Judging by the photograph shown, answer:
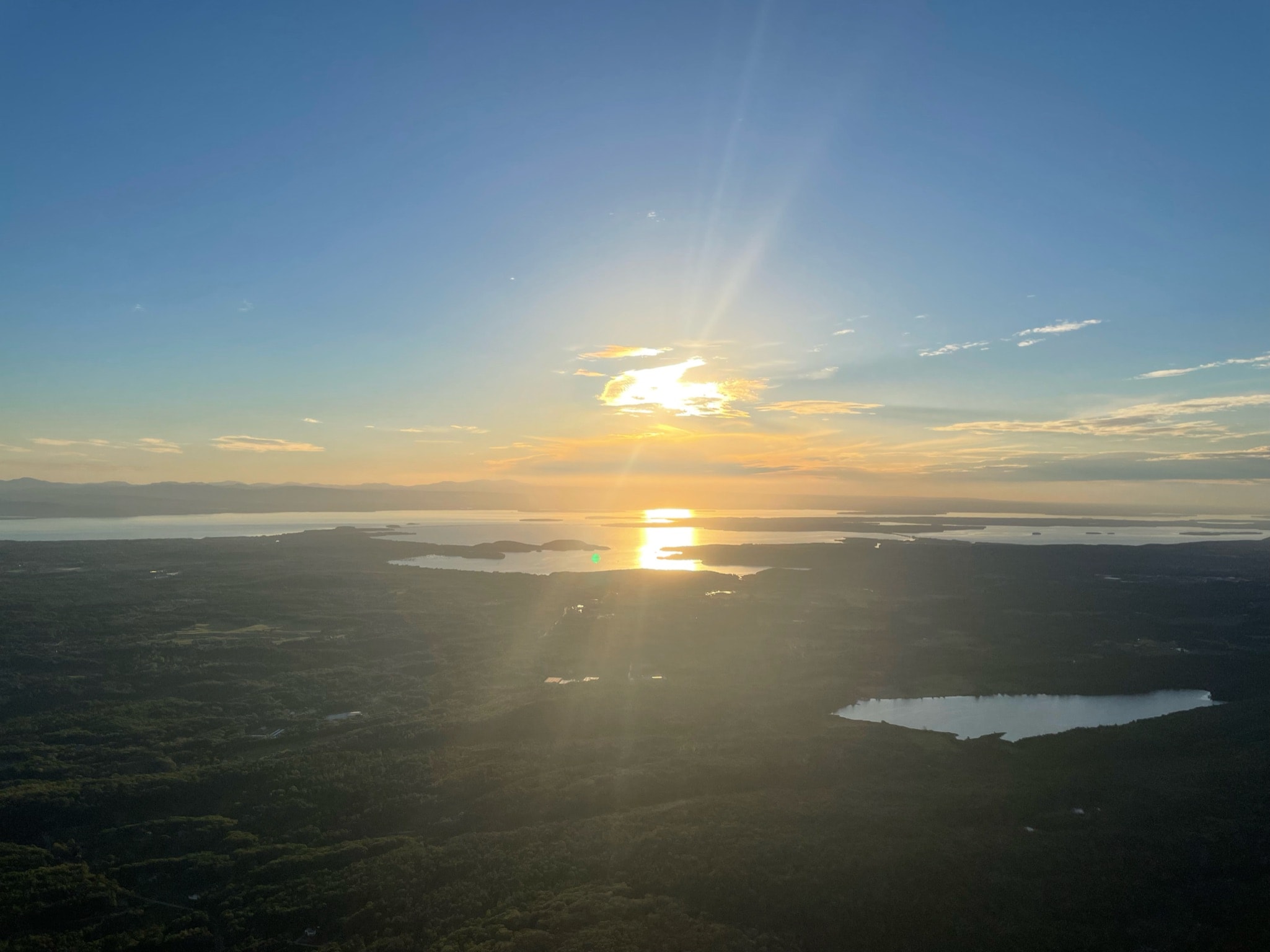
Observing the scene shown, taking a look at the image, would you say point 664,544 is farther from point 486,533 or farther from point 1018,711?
point 1018,711

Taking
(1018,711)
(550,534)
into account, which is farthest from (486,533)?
(1018,711)

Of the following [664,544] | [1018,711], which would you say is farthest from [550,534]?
[1018,711]

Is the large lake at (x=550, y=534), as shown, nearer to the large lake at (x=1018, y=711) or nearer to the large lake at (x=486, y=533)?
the large lake at (x=486, y=533)

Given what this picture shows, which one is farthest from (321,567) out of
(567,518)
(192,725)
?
(567,518)

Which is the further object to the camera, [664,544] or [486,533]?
[486,533]

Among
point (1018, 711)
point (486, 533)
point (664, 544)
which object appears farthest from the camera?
point (486, 533)

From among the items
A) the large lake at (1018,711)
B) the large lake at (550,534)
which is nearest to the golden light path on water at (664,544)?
the large lake at (550,534)

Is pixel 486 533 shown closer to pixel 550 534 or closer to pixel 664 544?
pixel 550 534

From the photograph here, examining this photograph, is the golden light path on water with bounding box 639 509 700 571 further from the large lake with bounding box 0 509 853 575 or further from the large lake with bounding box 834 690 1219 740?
the large lake with bounding box 834 690 1219 740

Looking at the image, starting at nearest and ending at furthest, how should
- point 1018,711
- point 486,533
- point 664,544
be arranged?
1. point 1018,711
2. point 664,544
3. point 486,533
